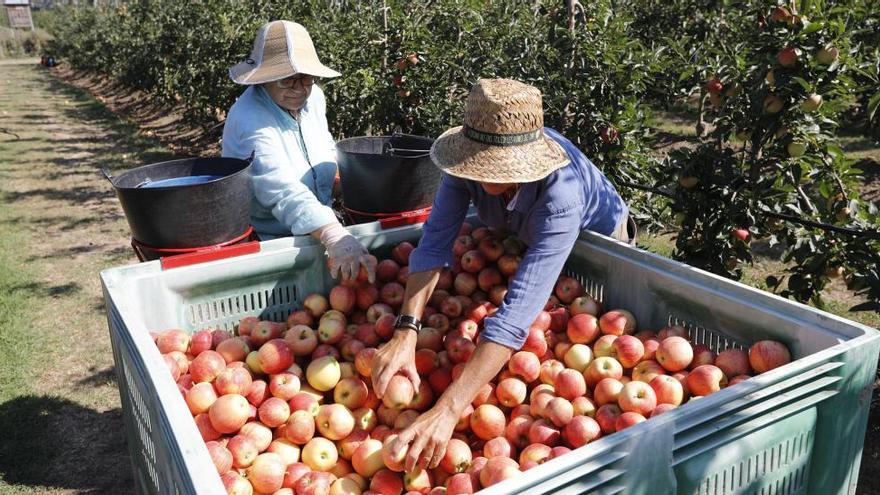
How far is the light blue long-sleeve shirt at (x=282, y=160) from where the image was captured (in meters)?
2.56

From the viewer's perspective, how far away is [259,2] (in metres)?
9.50

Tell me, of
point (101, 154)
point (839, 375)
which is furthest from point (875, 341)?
point (101, 154)

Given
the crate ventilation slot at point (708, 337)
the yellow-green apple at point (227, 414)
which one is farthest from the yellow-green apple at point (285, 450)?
the crate ventilation slot at point (708, 337)

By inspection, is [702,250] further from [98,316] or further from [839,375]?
[98,316]

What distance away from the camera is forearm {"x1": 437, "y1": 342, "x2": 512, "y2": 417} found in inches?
67.4

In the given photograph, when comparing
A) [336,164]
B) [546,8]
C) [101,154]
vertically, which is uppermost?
[546,8]

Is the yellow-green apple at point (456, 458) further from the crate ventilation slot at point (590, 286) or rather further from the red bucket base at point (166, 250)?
the red bucket base at point (166, 250)

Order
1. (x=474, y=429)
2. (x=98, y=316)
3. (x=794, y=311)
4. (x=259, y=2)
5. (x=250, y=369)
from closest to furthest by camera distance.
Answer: (x=794, y=311) → (x=474, y=429) → (x=250, y=369) → (x=98, y=316) → (x=259, y=2)

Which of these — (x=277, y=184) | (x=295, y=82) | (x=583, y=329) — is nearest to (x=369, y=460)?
(x=583, y=329)

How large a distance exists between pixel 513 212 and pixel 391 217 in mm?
809

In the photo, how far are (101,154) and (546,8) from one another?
9.23 m

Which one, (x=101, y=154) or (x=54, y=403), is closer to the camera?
(x=54, y=403)

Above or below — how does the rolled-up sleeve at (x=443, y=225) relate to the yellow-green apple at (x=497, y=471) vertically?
above

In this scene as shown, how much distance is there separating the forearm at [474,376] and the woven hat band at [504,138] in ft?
1.79
